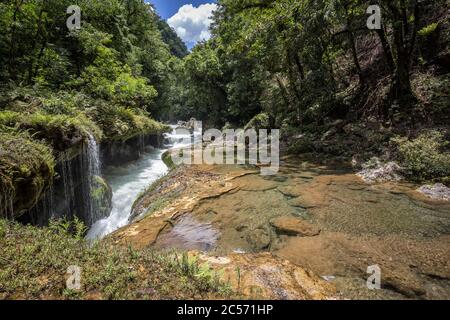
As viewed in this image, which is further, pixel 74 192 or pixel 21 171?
pixel 74 192

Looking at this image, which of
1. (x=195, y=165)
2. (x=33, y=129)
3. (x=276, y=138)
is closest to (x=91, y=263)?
(x=33, y=129)

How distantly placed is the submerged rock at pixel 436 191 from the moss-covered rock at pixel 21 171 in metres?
7.74

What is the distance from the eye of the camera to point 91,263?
2.80 m

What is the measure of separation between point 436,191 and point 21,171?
799 cm

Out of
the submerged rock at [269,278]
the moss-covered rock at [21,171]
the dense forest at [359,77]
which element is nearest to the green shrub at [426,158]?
the dense forest at [359,77]

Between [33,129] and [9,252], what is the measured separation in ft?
11.9

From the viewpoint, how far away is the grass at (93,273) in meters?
2.37

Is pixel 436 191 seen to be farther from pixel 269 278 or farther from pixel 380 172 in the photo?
pixel 269 278

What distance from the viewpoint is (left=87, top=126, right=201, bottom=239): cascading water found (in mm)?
7383

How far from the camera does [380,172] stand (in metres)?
6.93

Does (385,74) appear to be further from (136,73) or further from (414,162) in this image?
(136,73)
